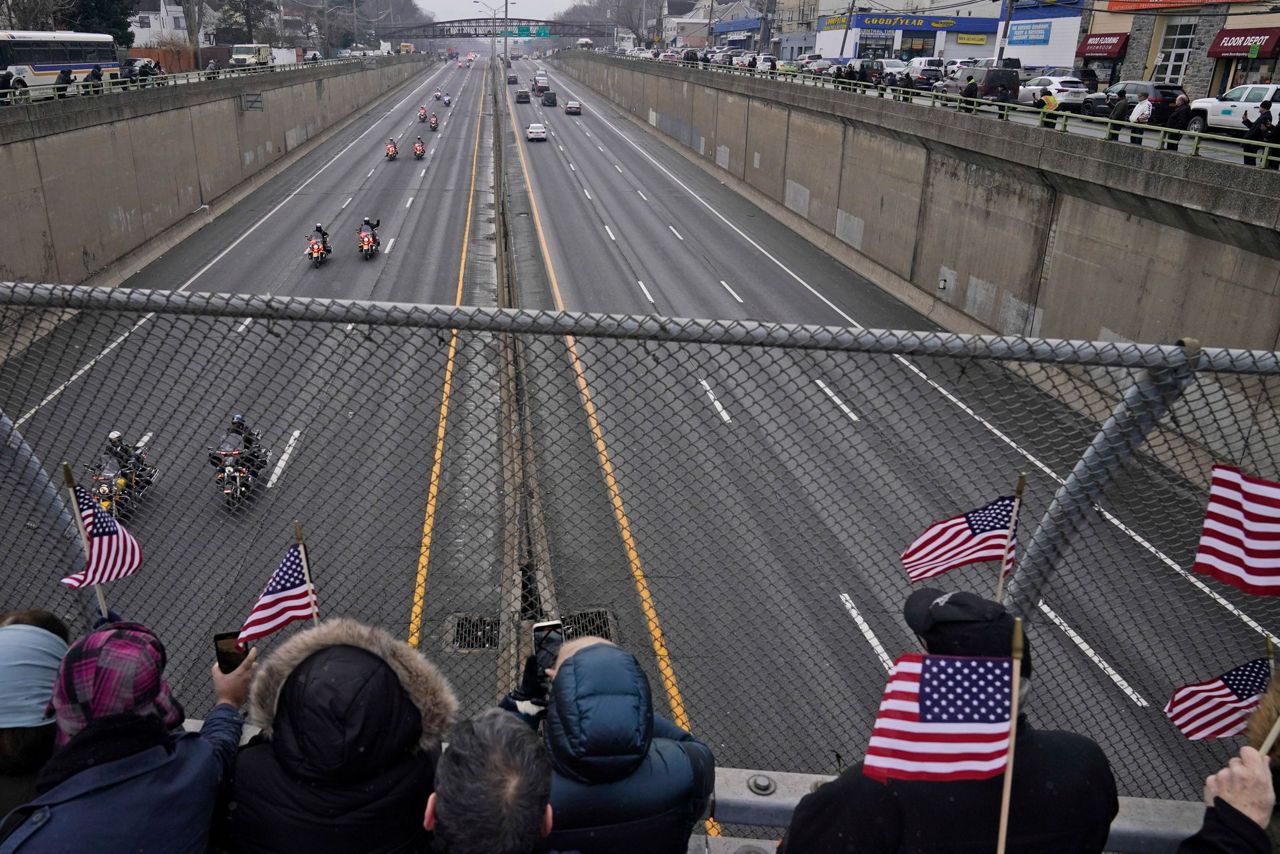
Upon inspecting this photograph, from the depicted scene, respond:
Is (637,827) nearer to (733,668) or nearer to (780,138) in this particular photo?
(733,668)

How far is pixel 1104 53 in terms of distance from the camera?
5156cm

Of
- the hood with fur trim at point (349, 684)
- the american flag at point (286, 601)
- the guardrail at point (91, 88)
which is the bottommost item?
the american flag at point (286, 601)

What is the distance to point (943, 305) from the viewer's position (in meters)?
27.0

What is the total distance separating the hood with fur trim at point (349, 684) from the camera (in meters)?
2.53

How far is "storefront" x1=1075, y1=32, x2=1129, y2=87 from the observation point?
50750 mm

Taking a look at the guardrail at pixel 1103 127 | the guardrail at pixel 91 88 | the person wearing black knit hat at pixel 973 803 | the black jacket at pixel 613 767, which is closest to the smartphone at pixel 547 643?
the black jacket at pixel 613 767

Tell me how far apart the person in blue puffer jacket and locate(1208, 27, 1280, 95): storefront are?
158 ft

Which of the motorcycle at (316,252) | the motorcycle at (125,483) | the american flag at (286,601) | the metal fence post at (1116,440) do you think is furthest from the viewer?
the motorcycle at (316,252)

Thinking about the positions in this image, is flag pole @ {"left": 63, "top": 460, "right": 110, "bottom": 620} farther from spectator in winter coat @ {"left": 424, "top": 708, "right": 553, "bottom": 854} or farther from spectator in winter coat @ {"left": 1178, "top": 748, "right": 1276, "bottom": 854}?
spectator in winter coat @ {"left": 1178, "top": 748, "right": 1276, "bottom": 854}

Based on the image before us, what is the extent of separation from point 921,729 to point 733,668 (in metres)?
8.46

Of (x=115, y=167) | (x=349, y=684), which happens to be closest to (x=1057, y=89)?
(x=115, y=167)

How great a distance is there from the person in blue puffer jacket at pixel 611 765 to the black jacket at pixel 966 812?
394 mm

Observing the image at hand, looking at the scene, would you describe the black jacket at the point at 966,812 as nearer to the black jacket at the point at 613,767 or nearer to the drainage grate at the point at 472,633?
the black jacket at the point at 613,767

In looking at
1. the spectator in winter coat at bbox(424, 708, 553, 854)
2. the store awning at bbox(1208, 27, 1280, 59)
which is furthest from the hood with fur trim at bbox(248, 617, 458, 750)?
the store awning at bbox(1208, 27, 1280, 59)
